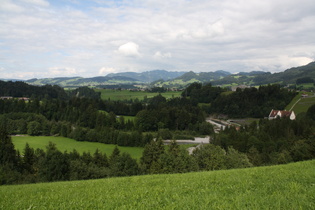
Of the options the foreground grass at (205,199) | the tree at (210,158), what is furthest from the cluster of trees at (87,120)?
the foreground grass at (205,199)

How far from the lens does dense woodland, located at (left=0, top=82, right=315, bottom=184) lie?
3178cm

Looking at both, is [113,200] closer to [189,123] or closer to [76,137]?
[76,137]

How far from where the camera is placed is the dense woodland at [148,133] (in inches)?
1251

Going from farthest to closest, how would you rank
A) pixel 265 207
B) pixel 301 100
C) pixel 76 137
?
pixel 301 100, pixel 76 137, pixel 265 207

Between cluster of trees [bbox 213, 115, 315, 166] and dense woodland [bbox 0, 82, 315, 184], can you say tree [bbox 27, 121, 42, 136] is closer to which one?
dense woodland [bbox 0, 82, 315, 184]

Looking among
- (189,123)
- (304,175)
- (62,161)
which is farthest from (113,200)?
(189,123)

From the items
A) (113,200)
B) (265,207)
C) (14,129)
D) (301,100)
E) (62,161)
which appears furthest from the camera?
(301,100)

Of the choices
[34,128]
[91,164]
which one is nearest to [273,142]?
[91,164]

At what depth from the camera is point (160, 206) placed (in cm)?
753

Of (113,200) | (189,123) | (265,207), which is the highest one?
(265,207)

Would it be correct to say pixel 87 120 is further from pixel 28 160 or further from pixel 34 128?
pixel 28 160

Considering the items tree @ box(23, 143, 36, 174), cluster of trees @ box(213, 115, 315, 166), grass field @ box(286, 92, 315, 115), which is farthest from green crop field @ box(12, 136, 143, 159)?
grass field @ box(286, 92, 315, 115)

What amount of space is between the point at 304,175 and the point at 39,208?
13104 millimetres

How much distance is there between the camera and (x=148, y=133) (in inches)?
3322
